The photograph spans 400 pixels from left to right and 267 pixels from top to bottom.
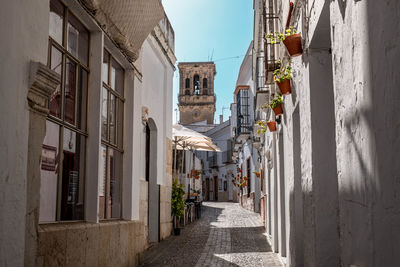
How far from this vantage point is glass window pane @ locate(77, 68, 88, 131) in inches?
220

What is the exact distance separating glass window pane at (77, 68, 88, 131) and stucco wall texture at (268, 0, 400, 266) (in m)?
2.42

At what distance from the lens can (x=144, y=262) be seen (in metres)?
8.78

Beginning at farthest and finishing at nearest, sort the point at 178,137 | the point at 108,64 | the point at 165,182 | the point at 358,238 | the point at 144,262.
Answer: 1. the point at 178,137
2. the point at 165,182
3. the point at 144,262
4. the point at 108,64
5. the point at 358,238

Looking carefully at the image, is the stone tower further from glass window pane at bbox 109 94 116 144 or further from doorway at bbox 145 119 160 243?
glass window pane at bbox 109 94 116 144

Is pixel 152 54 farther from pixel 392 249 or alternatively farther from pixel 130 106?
pixel 392 249

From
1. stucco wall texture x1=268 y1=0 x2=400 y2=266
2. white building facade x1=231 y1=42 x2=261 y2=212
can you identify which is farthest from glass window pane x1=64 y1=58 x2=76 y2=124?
white building facade x1=231 y1=42 x2=261 y2=212

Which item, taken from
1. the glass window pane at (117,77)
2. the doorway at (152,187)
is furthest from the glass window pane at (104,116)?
the doorway at (152,187)

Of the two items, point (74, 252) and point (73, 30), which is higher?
point (73, 30)

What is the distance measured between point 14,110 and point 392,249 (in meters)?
2.63

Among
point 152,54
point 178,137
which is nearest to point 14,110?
point 152,54

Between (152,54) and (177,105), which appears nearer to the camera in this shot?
(152,54)

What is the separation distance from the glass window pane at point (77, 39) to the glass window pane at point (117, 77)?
1051 millimetres

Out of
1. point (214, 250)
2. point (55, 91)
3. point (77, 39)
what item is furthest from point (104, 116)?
point (214, 250)

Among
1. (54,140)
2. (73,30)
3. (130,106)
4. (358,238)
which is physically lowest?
(358,238)
